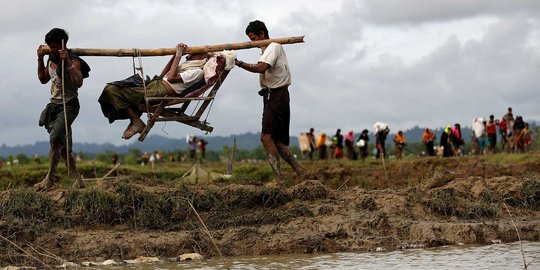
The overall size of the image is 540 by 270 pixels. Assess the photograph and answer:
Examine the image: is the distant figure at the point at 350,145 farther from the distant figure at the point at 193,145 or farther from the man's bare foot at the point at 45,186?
the man's bare foot at the point at 45,186

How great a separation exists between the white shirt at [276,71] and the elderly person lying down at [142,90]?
815 mm

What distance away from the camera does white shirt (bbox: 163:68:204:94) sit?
10109 millimetres

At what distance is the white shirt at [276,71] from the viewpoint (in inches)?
410

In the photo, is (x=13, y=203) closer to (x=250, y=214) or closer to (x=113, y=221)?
(x=113, y=221)

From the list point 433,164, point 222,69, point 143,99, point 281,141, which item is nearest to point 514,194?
point 281,141

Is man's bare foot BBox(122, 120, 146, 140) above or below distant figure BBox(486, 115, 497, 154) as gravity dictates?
below

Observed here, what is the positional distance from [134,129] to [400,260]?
3.44 metres

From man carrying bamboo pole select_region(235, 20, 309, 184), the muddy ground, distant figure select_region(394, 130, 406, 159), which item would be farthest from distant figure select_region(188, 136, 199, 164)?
man carrying bamboo pole select_region(235, 20, 309, 184)

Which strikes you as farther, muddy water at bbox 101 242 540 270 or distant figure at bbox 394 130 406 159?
distant figure at bbox 394 130 406 159

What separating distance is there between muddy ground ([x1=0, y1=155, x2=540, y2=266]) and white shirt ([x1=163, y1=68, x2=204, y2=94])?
3.58ft

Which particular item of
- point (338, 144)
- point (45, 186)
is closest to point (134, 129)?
point (45, 186)

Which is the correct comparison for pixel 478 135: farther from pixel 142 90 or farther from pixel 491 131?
pixel 142 90

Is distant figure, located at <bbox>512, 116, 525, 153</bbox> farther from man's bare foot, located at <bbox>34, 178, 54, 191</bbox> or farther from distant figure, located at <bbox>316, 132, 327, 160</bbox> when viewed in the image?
man's bare foot, located at <bbox>34, 178, 54, 191</bbox>

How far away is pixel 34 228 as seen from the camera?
30.6 ft
